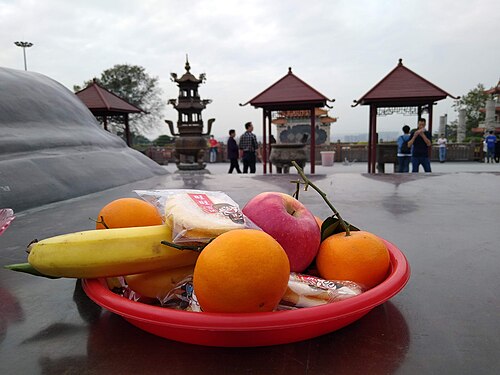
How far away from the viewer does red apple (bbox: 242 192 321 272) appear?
86 centimetres

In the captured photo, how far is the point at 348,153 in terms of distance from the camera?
20.9 m

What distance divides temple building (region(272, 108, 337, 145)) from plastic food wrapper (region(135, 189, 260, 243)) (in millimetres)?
25670

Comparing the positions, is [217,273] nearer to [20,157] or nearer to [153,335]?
[153,335]

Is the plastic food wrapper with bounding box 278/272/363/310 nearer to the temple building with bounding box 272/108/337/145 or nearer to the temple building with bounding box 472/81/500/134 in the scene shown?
the temple building with bounding box 272/108/337/145

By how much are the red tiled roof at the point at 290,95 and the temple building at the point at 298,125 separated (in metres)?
17.0

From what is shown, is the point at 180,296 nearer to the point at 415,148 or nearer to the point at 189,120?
the point at 415,148

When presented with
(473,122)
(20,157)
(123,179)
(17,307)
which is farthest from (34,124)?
(473,122)

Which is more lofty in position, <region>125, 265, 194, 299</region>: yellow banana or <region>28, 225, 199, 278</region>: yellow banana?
<region>28, 225, 199, 278</region>: yellow banana

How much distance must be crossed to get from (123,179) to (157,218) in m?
3.17

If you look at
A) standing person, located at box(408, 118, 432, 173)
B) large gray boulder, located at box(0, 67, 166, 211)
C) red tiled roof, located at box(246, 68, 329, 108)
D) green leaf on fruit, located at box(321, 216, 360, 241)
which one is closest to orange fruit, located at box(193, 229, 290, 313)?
green leaf on fruit, located at box(321, 216, 360, 241)

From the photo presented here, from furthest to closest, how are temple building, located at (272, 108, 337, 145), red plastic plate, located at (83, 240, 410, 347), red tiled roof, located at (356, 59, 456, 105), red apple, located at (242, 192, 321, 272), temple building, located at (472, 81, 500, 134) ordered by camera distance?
temple building, located at (272, 108, 337, 145), temple building, located at (472, 81, 500, 134), red tiled roof, located at (356, 59, 456, 105), red apple, located at (242, 192, 321, 272), red plastic plate, located at (83, 240, 410, 347)

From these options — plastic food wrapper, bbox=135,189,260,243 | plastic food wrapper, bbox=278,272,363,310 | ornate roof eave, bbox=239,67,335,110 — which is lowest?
plastic food wrapper, bbox=278,272,363,310

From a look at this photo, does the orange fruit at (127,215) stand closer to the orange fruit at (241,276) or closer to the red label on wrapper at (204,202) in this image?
the red label on wrapper at (204,202)

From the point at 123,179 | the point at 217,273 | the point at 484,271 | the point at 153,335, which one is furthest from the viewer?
the point at 123,179
